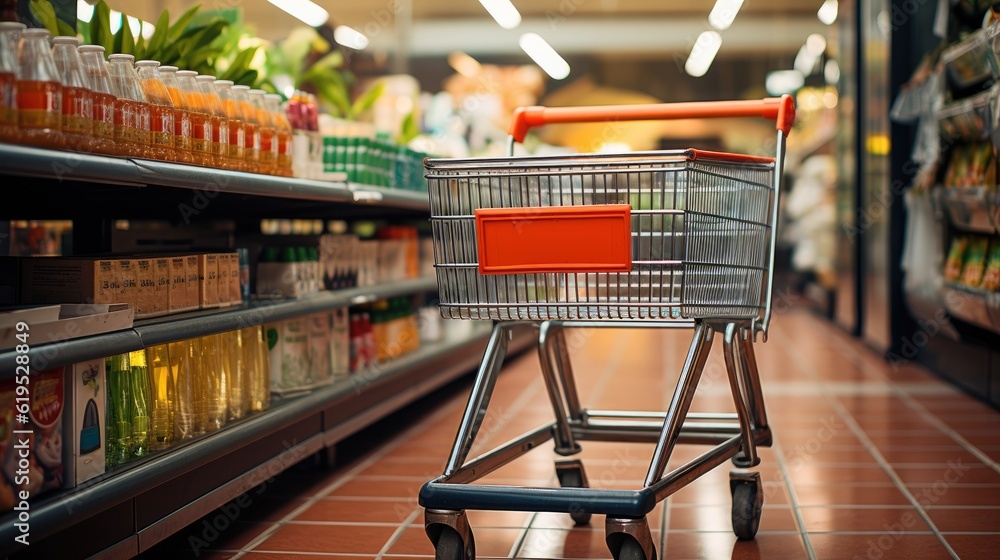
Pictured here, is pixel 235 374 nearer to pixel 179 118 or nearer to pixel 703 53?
pixel 179 118

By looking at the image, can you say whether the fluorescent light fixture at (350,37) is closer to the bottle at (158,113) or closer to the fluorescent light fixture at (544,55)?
the bottle at (158,113)

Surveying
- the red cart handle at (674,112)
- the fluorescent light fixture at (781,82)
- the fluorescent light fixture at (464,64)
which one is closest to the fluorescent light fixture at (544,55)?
the fluorescent light fixture at (464,64)

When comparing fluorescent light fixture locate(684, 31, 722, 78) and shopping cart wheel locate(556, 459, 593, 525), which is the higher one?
fluorescent light fixture locate(684, 31, 722, 78)

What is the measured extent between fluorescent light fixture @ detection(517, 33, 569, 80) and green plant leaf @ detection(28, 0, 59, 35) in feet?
32.4

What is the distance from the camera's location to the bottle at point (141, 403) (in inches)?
88.0

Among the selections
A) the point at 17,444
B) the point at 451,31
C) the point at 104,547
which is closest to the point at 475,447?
the point at 104,547

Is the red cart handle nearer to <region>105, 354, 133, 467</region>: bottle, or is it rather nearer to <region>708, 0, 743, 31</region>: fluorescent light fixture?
<region>105, 354, 133, 467</region>: bottle

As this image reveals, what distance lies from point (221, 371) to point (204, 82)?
761 mm

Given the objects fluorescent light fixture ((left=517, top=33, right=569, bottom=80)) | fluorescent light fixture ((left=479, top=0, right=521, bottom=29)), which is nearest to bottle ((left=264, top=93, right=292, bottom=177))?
fluorescent light fixture ((left=479, top=0, right=521, bottom=29))

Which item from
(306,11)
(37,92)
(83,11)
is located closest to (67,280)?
(37,92)

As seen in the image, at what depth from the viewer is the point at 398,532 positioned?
8.60 feet

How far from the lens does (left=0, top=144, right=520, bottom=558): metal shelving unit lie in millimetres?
1822

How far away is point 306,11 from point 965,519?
4545 mm

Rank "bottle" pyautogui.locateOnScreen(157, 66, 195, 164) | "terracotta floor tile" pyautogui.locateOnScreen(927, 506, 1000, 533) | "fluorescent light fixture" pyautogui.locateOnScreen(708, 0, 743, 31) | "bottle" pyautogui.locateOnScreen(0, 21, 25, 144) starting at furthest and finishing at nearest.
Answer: "fluorescent light fixture" pyautogui.locateOnScreen(708, 0, 743, 31) → "terracotta floor tile" pyautogui.locateOnScreen(927, 506, 1000, 533) → "bottle" pyautogui.locateOnScreen(157, 66, 195, 164) → "bottle" pyautogui.locateOnScreen(0, 21, 25, 144)
